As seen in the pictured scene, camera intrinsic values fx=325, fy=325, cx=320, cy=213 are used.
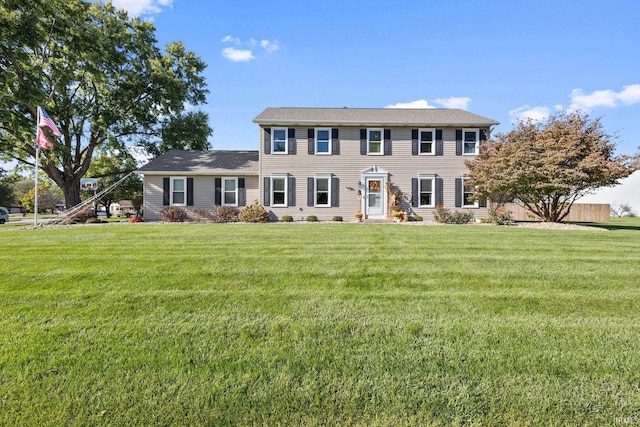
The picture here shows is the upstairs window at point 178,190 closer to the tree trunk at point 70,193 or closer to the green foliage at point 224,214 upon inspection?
the green foliage at point 224,214

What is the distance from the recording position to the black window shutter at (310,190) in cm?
1748

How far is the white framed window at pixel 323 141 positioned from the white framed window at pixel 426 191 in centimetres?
528

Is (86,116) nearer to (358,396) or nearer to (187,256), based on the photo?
(187,256)

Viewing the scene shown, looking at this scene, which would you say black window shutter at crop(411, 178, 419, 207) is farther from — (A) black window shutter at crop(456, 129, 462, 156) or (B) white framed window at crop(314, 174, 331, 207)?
(B) white framed window at crop(314, 174, 331, 207)

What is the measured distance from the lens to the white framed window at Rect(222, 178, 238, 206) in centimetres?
1792

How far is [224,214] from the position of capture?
54.6 ft

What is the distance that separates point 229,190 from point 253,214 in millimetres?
2851

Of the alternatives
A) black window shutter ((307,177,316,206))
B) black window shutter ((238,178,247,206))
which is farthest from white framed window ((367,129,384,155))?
black window shutter ((238,178,247,206))

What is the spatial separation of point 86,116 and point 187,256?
69.9ft

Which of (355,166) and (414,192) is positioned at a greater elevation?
(355,166)

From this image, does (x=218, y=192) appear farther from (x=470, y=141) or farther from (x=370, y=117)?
(x=470, y=141)

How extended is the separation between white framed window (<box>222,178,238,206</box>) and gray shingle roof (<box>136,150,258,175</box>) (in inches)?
19.8

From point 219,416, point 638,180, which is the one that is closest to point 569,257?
point 219,416

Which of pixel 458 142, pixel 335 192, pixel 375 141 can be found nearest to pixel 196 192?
pixel 335 192
